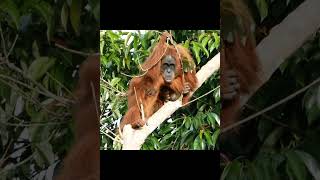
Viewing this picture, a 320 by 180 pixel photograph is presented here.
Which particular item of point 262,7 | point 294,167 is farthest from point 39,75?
point 294,167

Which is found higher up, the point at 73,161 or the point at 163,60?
the point at 163,60

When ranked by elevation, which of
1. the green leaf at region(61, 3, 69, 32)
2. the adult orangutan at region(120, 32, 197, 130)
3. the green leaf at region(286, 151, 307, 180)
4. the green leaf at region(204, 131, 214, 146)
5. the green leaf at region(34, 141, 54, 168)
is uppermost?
the green leaf at region(61, 3, 69, 32)

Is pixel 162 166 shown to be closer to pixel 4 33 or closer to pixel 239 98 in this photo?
pixel 239 98

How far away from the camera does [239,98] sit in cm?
170

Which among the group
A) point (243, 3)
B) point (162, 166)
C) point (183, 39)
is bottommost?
point (162, 166)

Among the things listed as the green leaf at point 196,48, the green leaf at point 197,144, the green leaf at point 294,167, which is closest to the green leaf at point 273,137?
the green leaf at point 294,167

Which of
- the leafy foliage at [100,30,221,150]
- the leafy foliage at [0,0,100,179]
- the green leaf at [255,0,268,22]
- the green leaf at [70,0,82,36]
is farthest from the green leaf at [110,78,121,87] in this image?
the green leaf at [255,0,268,22]

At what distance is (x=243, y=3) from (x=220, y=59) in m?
0.19

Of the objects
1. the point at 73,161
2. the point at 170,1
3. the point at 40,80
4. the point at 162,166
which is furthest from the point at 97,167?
the point at 170,1

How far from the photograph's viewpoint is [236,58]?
168 cm

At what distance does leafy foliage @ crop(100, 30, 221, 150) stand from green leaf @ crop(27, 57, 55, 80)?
6.8 inches

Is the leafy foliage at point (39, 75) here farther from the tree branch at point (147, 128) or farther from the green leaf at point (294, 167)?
the green leaf at point (294, 167)

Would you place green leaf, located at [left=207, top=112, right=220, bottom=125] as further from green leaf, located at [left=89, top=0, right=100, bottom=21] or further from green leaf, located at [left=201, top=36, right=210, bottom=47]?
green leaf, located at [left=89, top=0, right=100, bottom=21]

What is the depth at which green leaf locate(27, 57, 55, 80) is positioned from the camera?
173cm
